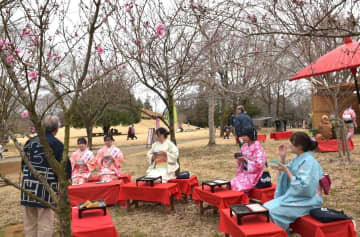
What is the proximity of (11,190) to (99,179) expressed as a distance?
344 cm

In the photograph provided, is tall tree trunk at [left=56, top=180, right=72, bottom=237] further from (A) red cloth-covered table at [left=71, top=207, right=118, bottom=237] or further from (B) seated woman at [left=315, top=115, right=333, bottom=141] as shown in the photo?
(B) seated woman at [left=315, top=115, right=333, bottom=141]

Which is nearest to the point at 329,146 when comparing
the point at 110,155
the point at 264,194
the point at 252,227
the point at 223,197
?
the point at 264,194

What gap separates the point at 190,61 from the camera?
7480 mm

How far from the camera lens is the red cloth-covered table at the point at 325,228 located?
307cm

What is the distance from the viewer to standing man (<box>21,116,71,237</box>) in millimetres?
3449

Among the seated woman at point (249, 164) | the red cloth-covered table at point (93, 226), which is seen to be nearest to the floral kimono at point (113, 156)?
the seated woman at point (249, 164)

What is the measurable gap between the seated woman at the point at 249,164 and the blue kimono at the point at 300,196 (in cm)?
140

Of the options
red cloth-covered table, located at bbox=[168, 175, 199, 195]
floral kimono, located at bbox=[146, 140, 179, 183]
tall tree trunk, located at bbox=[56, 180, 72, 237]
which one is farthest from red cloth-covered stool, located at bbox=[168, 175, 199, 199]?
tall tree trunk, located at bbox=[56, 180, 72, 237]

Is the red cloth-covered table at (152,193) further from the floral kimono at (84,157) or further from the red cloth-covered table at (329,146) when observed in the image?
the red cloth-covered table at (329,146)

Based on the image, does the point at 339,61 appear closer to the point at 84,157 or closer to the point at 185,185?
the point at 185,185

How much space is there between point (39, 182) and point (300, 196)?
2.94 metres

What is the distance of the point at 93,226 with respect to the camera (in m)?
3.50

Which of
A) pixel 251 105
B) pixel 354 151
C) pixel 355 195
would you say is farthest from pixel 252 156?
pixel 251 105

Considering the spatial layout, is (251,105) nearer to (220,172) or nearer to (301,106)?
(301,106)
